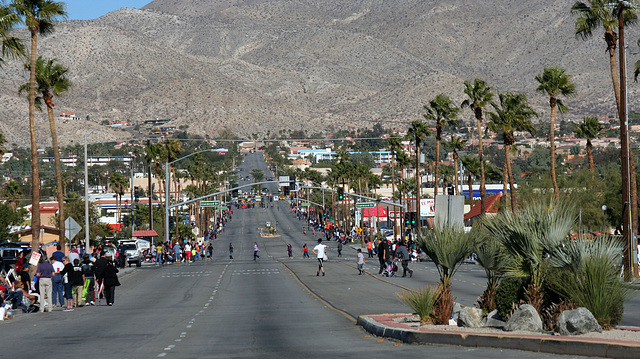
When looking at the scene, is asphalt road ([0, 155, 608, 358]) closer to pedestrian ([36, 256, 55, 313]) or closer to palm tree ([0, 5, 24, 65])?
pedestrian ([36, 256, 55, 313])

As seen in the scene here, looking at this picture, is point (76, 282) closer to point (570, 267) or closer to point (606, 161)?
point (570, 267)

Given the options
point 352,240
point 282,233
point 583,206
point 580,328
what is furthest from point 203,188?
point 580,328

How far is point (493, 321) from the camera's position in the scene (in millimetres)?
16453

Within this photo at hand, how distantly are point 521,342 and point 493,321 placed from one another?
2071 millimetres

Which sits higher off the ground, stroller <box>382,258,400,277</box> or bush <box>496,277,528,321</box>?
bush <box>496,277,528,321</box>

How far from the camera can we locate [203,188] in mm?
157125

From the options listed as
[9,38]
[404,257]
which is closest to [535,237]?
[9,38]

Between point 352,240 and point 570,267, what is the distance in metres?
103

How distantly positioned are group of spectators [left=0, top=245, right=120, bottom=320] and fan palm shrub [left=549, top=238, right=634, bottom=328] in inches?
652

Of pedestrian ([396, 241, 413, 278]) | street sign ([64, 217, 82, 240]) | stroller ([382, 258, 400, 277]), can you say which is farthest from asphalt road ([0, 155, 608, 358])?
street sign ([64, 217, 82, 240])

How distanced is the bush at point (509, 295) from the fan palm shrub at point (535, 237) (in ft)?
0.50

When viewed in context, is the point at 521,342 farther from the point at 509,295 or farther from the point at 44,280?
the point at 44,280

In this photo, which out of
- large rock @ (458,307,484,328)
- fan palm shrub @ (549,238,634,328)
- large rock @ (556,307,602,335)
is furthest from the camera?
large rock @ (458,307,484,328)

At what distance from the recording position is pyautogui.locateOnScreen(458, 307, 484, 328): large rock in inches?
648
